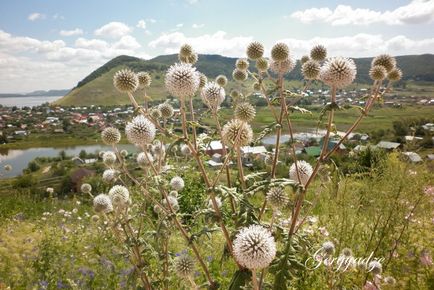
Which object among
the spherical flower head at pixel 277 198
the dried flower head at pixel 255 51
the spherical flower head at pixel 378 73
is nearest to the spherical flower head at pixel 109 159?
the dried flower head at pixel 255 51

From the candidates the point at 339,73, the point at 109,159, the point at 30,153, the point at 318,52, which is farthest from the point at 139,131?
the point at 30,153

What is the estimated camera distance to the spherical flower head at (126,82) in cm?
330

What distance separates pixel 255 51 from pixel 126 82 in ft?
4.60

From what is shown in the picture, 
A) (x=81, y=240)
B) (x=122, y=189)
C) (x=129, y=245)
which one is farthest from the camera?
(x=81, y=240)

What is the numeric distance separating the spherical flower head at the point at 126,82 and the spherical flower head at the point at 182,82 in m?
0.59

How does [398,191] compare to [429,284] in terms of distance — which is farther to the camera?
[398,191]

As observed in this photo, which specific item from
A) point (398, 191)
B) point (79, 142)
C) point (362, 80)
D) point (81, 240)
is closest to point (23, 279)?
point (81, 240)

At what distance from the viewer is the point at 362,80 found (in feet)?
502

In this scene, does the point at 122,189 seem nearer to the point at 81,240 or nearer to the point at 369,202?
the point at 369,202

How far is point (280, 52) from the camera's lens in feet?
10.7

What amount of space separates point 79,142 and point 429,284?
10989 cm

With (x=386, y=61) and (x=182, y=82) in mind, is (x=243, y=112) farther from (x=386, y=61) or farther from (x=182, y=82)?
(x=386, y=61)

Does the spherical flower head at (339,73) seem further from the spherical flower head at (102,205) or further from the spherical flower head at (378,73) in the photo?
the spherical flower head at (102,205)

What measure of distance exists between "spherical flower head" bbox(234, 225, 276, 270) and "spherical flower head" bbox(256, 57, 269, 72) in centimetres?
170
